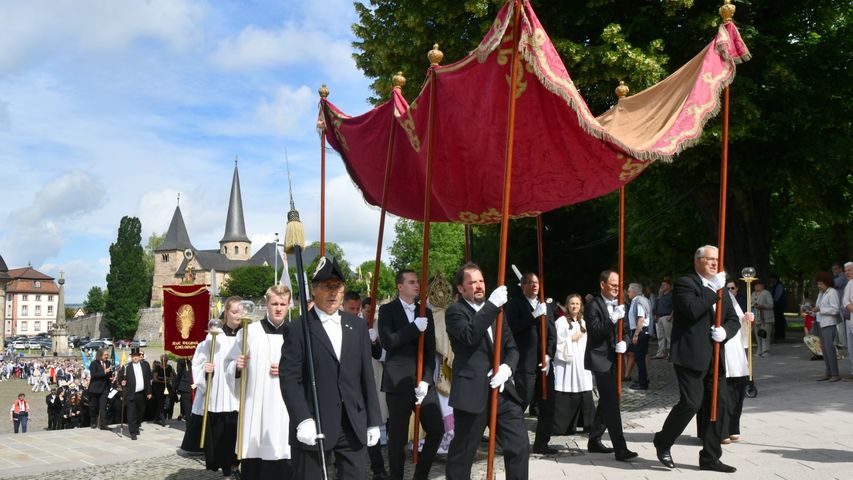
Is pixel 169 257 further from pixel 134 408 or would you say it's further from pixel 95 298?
pixel 134 408

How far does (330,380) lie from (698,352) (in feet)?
12.3

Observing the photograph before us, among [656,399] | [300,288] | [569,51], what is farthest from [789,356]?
[300,288]

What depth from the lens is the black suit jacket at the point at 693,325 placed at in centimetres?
691

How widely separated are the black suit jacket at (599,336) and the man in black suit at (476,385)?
200 centimetres

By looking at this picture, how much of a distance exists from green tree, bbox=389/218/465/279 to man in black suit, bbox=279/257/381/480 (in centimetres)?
5307

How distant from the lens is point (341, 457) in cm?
505

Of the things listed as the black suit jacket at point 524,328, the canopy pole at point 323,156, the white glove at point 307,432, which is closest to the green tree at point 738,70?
the canopy pole at point 323,156

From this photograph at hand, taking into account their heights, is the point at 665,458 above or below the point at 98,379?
above

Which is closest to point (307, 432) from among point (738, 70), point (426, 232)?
point (426, 232)

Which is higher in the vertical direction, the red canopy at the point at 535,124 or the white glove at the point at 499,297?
the red canopy at the point at 535,124

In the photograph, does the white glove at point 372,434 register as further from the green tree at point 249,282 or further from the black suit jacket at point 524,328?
the green tree at point 249,282

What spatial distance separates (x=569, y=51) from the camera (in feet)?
45.2

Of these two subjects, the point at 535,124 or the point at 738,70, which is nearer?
the point at 535,124

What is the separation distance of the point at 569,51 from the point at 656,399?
6.57 meters
